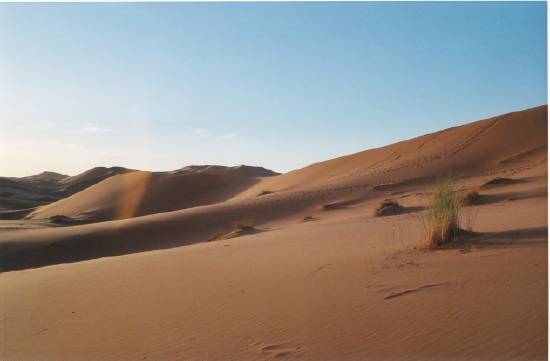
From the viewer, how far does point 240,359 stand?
379 cm

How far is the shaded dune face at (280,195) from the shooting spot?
17.8 m

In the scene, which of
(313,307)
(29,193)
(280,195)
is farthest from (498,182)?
(29,193)

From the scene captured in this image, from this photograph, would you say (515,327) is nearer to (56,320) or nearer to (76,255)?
(56,320)

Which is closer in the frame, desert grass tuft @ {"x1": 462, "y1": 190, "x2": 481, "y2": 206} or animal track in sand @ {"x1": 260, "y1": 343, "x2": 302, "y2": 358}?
Result: animal track in sand @ {"x1": 260, "y1": 343, "x2": 302, "y2": 358}

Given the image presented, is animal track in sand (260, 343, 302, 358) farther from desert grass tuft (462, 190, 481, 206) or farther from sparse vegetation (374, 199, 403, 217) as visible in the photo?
sparse vegetation (374, 199, 403, 217)

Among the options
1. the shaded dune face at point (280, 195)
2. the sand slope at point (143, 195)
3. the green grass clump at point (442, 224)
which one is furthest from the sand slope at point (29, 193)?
the green grass clump at point (442, 224)

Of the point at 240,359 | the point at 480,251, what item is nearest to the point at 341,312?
the point at 240,359

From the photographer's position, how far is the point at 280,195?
23.5 meters

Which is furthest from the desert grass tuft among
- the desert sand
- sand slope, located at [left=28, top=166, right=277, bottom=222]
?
sand slope, located at [left=28, top=166, right=277, bottom=222]

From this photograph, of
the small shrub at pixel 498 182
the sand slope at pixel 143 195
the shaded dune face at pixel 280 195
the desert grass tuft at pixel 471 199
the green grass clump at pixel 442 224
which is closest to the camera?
the green grass clump at pixel 442 224

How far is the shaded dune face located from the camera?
1784cm

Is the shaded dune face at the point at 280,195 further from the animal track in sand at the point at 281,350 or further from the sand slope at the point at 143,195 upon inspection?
the animal track in sand at the point at 281,350

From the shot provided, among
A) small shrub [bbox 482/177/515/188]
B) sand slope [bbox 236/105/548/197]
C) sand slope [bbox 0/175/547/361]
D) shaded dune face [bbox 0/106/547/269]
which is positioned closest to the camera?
sand slope [bbox 0/175/547/361]

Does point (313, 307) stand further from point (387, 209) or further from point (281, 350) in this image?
point (387, 209)
